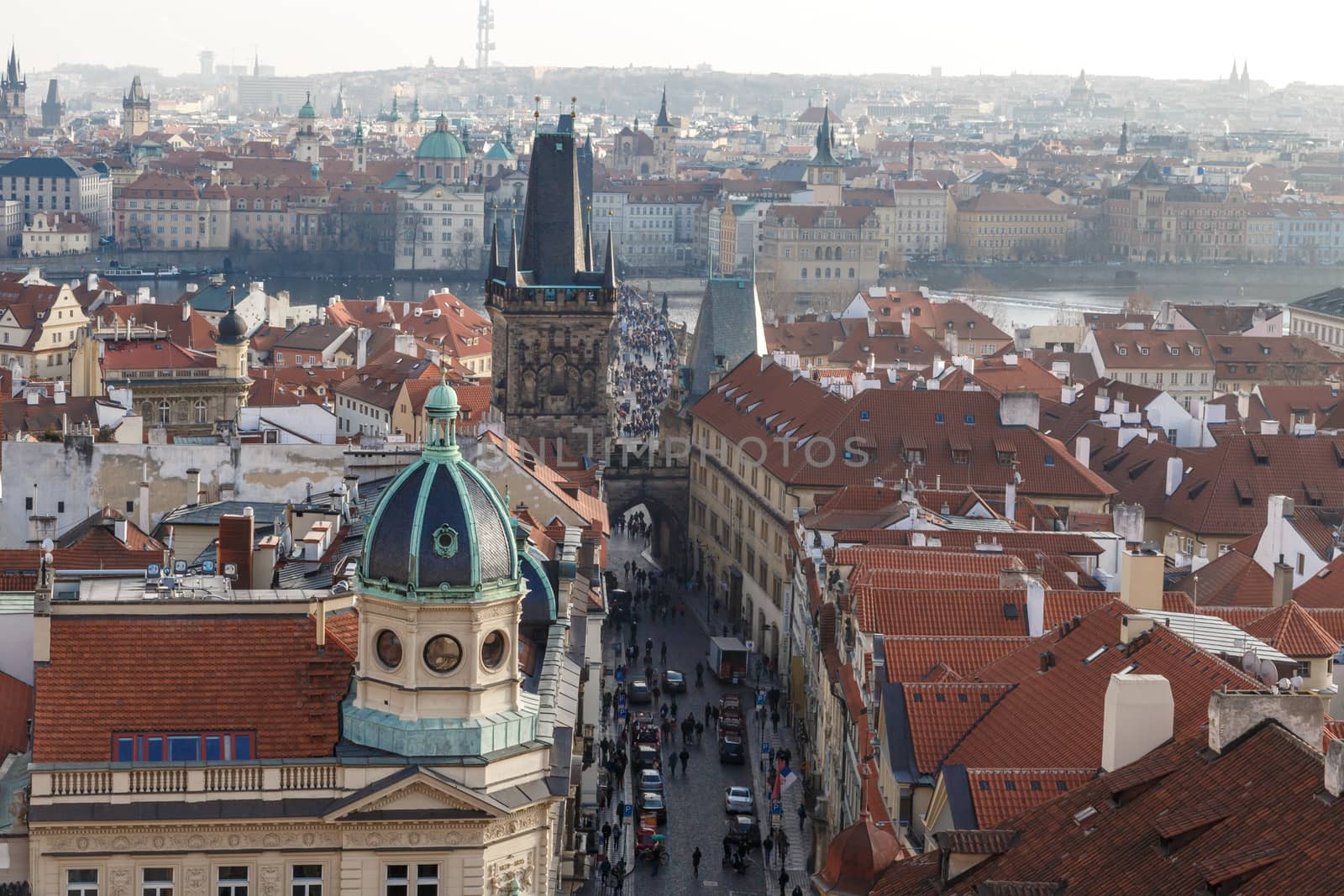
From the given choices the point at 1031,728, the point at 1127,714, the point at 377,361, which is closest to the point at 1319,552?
the point at 1031,728

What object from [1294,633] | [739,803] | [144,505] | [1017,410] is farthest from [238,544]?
[1017,410]

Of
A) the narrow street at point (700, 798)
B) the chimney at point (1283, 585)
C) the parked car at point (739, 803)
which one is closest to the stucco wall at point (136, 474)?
the narrow street at point (700, 798)

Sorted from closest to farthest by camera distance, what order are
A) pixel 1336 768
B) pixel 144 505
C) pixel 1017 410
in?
1. pixel 1336 768
2. pixel 144 505
3. pixel 1017 410

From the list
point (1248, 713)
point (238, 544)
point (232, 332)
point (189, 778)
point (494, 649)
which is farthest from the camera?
point (232, 332)

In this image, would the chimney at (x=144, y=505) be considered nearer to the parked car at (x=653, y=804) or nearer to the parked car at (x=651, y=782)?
the parked car at (x=651, y=782)

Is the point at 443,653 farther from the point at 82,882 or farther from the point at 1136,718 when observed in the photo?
the point at 1136,718

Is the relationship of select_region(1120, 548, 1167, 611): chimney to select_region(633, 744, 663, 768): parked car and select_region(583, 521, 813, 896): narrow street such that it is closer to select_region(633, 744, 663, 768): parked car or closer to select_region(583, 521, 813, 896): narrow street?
select_region(583, 521, 813, 896): narrow street
